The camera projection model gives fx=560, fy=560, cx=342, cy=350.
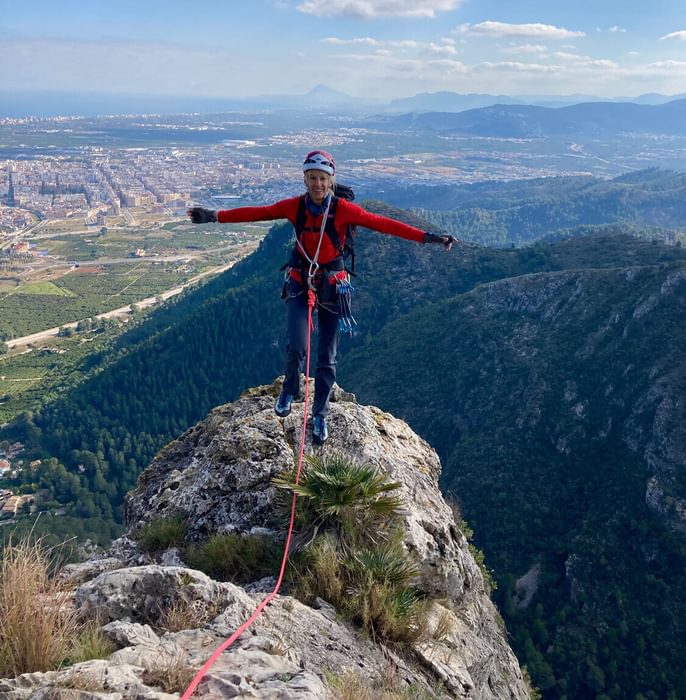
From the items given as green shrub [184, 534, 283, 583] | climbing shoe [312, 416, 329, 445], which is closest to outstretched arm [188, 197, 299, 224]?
climbing shoe [312, 416, 329, 445]

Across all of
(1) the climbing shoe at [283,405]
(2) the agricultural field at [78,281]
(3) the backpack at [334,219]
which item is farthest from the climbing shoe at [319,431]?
(2) the agricultural field at [78,281]

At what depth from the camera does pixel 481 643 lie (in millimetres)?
7832

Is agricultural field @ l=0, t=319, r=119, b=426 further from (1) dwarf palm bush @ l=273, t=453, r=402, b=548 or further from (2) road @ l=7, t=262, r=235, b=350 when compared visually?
(1) dwarf palm bush @ l=273, t=453, r=402, b=548

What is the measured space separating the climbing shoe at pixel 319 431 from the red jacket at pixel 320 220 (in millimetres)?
2422

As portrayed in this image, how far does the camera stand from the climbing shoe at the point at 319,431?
8.51 meters

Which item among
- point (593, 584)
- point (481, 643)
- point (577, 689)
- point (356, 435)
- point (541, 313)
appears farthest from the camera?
point (541, 313)

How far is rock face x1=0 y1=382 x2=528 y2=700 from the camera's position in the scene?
4.21 metres

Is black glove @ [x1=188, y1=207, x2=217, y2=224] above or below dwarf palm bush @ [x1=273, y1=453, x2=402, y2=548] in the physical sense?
above

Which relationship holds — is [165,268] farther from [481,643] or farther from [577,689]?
[481,643]

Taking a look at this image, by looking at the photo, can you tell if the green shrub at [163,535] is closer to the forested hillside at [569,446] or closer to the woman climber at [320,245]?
the woman climber at [320,245]

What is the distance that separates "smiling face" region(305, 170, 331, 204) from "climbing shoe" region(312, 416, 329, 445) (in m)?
3.28

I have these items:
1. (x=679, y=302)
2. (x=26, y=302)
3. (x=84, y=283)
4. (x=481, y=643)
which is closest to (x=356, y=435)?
(x=481, y=643)

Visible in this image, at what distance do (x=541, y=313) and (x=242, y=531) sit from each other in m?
65.6

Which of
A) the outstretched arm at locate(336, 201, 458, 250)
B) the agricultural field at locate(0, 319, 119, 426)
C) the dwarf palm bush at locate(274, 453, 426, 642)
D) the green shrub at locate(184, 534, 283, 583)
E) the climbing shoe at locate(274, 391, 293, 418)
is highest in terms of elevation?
the outstretched arm at locate(336, 201, 458, 250)
